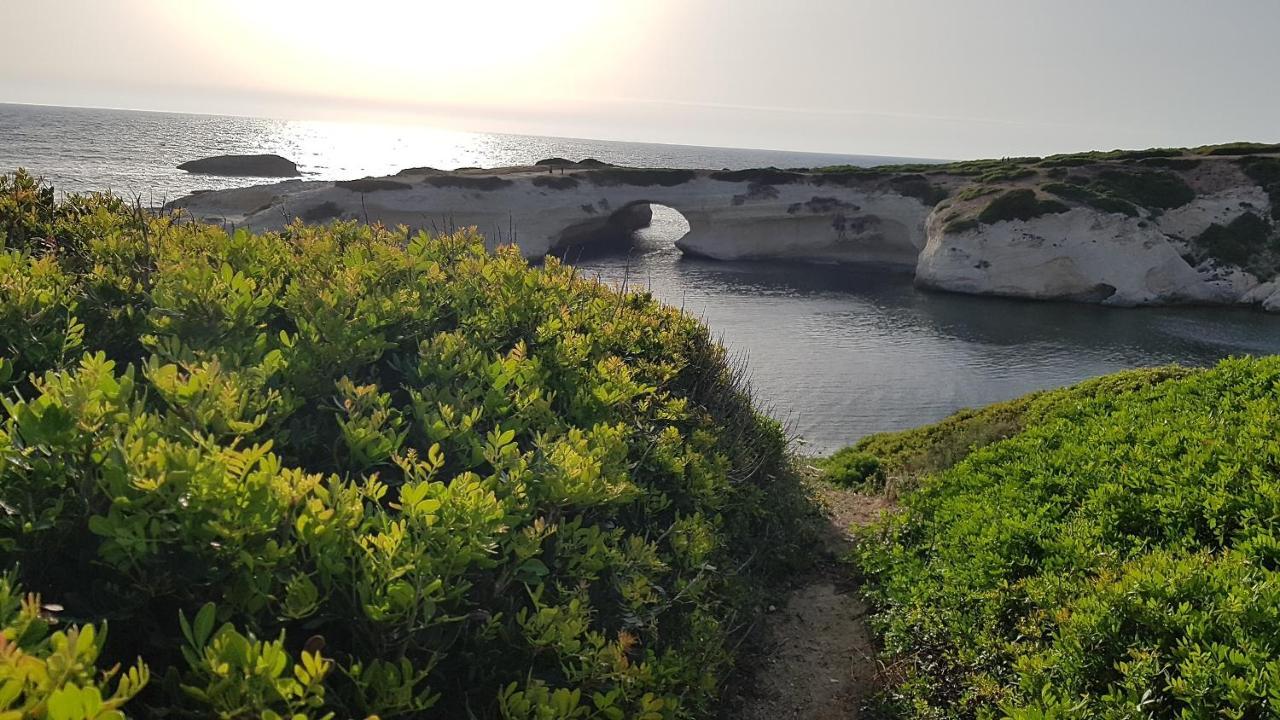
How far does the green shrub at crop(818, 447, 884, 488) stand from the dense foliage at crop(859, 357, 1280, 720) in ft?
13.4

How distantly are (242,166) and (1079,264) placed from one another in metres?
91.2

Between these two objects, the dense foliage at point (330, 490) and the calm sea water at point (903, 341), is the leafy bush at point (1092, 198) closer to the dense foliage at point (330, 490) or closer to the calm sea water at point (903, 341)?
the calm sea water at point (903, 341)

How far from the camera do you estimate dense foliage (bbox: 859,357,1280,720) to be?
4016 mm

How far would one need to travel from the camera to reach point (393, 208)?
42188 millimetres

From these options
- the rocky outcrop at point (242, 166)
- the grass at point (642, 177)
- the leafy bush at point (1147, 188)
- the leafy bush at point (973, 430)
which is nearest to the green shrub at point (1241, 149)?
the leafy bush at point (1147, 188)

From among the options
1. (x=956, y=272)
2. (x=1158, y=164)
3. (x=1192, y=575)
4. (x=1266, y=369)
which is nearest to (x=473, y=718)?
(x=1192, y=575)

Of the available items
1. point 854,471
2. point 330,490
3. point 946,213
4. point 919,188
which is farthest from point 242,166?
point 330,490

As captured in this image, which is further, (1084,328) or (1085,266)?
(1085,266)

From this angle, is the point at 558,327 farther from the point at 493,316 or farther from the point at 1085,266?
the point at 1085,266

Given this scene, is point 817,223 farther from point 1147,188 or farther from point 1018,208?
point 1147,188

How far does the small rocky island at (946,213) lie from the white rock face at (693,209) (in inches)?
3.8

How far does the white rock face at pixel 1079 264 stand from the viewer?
3756cm

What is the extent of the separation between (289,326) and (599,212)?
43897mm

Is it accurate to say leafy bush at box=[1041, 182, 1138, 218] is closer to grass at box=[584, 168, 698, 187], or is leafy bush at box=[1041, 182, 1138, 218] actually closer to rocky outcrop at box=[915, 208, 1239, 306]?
rocky outcrop at box=[915, 208, 1239, 306]
